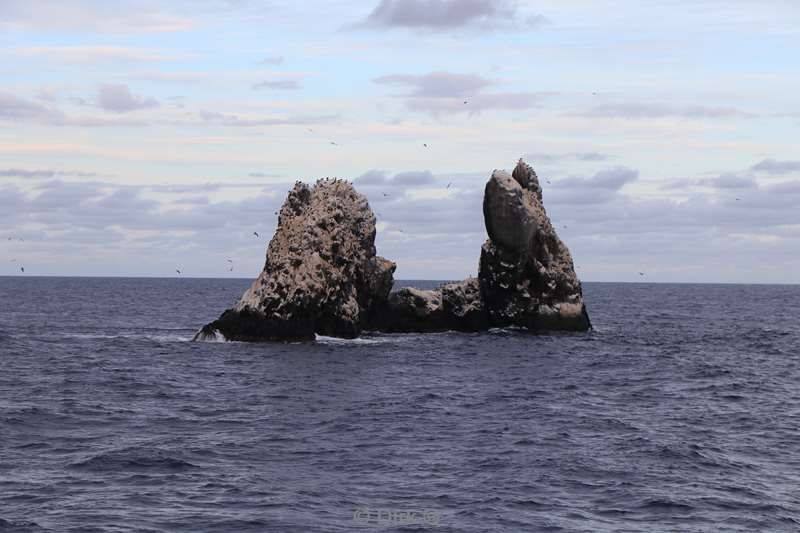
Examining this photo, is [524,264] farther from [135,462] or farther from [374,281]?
[135,462]

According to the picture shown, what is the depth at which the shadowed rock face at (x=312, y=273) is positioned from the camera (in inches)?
2302

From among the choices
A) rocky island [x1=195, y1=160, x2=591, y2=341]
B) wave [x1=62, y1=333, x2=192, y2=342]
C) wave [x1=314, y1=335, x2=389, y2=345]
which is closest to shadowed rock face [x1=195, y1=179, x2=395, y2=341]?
rocky island [x1=195, y1=160, x2=591, y2=341]

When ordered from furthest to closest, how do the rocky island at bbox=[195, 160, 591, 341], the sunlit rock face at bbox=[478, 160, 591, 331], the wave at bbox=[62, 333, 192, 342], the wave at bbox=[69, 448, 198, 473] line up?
the wave at bbox=[62, 333, 192, 342]
the sunlit rock face at bbox=[478, 160, 591, 331]
the rocky island at bbox=[195, 160, 591, 341]
the wave at bbox=[69, 448, 198, 473]

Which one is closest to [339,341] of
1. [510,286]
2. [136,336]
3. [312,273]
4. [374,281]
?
[312,273]

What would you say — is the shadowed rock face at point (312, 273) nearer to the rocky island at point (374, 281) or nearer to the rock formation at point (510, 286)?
the rocky island at point (374, 281)

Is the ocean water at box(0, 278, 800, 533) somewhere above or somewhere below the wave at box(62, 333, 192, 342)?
below

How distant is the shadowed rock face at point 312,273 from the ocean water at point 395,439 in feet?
6.88

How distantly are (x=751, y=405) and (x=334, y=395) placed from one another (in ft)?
54.8

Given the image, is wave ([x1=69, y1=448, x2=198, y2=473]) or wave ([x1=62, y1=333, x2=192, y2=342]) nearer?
wave ([x1=69, y1=448, x2=198, y2=473])

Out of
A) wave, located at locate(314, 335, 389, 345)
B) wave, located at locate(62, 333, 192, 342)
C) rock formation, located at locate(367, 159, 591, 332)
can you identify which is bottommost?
wave, located at locate(62, 333, 192, 342)

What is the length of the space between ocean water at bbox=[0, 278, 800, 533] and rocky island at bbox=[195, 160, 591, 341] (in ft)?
8.21

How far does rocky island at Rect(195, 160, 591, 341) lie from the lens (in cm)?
5894

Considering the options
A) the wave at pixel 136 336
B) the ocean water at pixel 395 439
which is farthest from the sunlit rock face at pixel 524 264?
the wave at pixel 136 336

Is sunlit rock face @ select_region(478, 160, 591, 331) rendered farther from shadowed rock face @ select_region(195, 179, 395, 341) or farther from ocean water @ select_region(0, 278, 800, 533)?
shadowed rock face @ select_region(195, 179, 395, 341)
